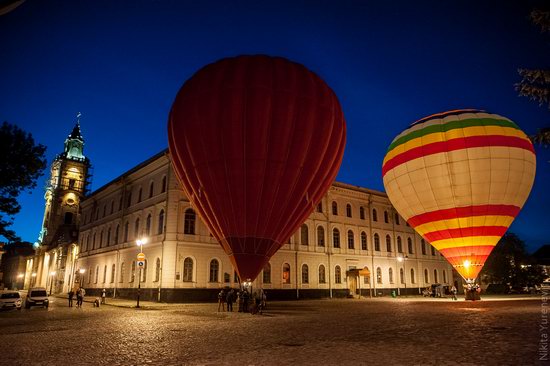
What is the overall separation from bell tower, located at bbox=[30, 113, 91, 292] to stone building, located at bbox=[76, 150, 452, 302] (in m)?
15.9

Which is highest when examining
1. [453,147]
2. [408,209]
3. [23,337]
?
[453,147]

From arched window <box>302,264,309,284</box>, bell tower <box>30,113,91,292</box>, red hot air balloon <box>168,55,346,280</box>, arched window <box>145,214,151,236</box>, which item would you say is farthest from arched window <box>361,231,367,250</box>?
bell tower <box>30,113,91,292</box>

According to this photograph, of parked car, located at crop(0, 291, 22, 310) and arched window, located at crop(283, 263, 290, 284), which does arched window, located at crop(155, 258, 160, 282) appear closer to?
parked car, located at crop(0, 291, 22, 310)

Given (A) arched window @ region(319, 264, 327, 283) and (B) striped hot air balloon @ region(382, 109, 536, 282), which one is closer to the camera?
(B) striped hot air balloon @ region(382, 109, 536, 282)

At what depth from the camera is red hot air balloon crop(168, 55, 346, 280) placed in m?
17.1

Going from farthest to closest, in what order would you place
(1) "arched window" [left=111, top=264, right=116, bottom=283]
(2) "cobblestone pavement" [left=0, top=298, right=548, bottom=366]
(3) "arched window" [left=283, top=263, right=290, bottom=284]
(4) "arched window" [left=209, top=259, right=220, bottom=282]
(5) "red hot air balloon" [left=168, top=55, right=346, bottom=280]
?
(1) "arched window" [left=111, top=264, right=116, bottom=283]
(3) "arched window" [left=283, top=263, right=290, bottom=284]
(4) "arched window" [left=209, top=259, right=220, bottom=282]
(5) "red hot air balloon" [left=168, top=55, right=346, bottom=280]
(2) "cobblestone pavement" [left=0, top=298, right=548, bottom=366]

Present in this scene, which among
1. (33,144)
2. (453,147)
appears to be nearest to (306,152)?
(453,147)

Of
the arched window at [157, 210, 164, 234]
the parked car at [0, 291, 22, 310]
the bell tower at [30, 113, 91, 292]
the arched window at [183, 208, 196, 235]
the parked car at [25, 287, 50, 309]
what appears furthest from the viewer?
the bell tower at [30, 113, 91, 292]

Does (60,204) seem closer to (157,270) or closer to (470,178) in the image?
(157,270)

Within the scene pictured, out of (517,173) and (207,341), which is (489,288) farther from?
(207,341)

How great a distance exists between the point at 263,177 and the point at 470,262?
1318 centimetres

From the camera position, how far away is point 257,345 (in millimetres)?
9586

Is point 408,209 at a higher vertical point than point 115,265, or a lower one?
higher

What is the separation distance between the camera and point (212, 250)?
32625 mm
